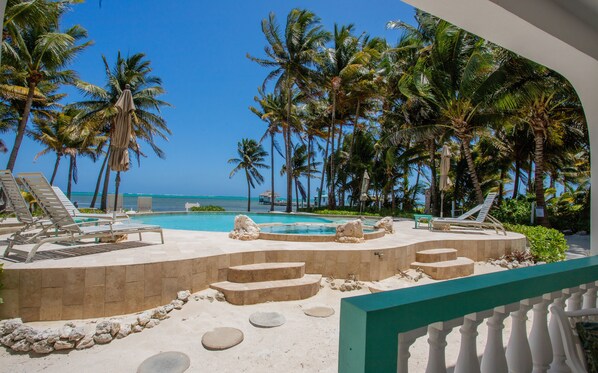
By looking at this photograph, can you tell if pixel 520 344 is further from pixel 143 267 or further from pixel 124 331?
pixel 143 267

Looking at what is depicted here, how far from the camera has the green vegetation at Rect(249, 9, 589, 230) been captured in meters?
11.3

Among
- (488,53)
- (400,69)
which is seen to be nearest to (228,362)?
(488,53)

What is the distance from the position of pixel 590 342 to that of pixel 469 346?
70 centimetres

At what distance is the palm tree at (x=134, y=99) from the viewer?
15.7 metres

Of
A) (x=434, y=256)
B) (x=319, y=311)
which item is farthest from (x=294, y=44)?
(x=319, y=311)

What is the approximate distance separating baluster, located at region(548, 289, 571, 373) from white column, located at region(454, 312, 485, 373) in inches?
27.2

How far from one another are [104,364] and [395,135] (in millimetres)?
14907

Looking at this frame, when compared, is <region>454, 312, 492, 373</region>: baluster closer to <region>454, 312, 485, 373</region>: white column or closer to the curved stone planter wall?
<region>454, 312, 485, 373</region>: white column

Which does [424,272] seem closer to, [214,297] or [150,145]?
[214,297]

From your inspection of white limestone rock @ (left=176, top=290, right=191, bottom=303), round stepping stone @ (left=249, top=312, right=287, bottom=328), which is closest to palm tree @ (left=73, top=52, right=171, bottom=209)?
white limestone rock @ (left=176, top=290, right=191, bottom=303)

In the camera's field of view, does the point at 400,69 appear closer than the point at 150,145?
Yes

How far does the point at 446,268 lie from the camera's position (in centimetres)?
634

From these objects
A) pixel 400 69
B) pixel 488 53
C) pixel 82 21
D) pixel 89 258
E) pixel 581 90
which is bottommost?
pixel 89 258

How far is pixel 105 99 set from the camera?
637 inches
